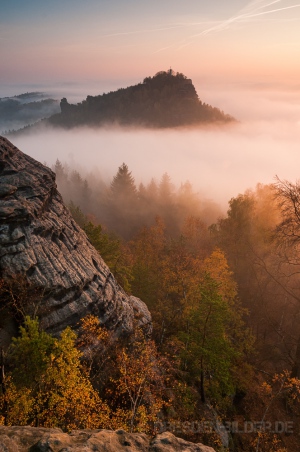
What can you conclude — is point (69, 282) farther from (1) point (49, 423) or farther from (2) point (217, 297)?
(2) point (217, 297)

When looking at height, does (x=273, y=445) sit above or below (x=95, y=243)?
below

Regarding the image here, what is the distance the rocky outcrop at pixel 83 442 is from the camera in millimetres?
7324

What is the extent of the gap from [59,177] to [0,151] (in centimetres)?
11282

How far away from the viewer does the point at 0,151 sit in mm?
24328

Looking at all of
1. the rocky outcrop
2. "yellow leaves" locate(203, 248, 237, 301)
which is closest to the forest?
"yellow leaves" locate(203, 248, 237, 301)

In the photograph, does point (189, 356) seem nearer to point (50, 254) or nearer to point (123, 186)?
point (50, 254)

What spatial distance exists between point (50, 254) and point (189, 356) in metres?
14.3

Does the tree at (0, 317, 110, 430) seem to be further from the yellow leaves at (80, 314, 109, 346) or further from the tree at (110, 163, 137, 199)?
the tree at (110, 163, 137, 199)

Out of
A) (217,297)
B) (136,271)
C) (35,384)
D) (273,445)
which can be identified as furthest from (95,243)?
(273,445)

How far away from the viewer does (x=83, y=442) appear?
7.79m

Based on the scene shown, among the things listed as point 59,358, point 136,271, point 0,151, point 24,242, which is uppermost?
point 0,151

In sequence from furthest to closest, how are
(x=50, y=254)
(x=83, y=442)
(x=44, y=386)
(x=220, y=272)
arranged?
(x=220, y=272) < (x=50, y=254) < (x=44, y=386) < (x=83, y=442)

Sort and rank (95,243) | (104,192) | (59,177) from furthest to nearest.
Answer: (59,177), (104,192), (95,243)

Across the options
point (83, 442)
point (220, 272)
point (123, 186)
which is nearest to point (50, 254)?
point (83, 442)
